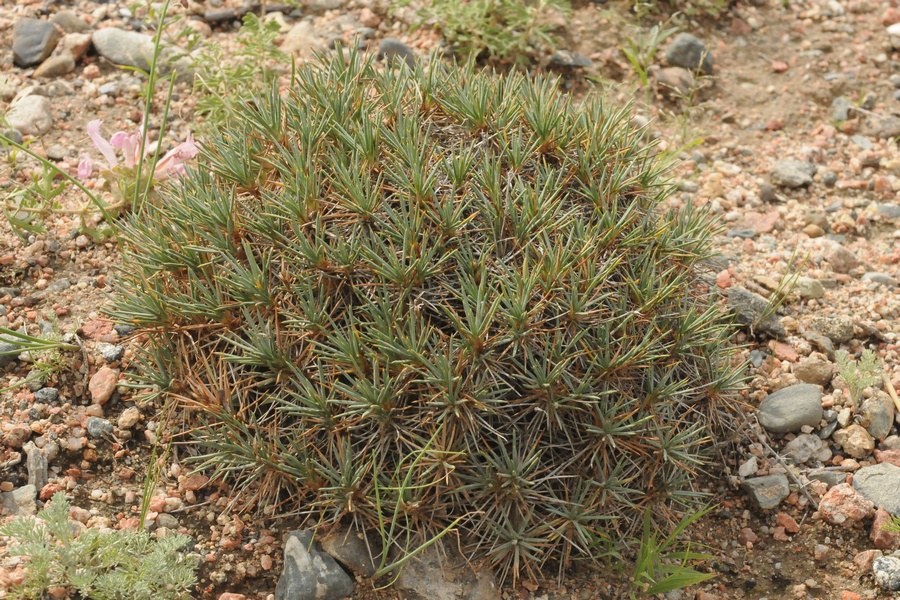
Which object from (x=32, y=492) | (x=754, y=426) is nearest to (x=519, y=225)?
(x=754, y=426)

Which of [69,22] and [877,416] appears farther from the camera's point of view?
[69,22]

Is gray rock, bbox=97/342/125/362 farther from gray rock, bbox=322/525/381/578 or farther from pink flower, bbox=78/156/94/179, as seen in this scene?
gray rock, bbox=322/525/381/578

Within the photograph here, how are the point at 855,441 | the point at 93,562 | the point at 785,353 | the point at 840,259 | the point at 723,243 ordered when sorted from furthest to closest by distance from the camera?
the point at 723,243 < the point at 840,259 < the point at 785,353 < the point at 855,441 < the point at 93,562

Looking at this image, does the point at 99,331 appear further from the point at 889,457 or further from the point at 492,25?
the point at 889,457

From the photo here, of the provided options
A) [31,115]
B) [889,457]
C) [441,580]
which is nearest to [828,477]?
[889,457]

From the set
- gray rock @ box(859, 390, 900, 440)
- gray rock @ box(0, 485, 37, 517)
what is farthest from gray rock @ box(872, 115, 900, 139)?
gray rock @ box(0, 485, 37, 517)

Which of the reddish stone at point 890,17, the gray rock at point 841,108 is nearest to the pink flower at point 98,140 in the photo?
the gray rock at point 841,108
